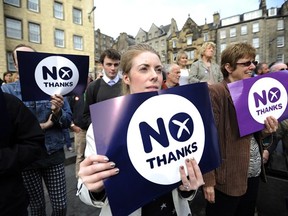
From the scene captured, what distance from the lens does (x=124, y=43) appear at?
59.0 metres

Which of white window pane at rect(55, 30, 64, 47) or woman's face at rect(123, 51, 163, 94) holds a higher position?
white window pane at rect(55, 30, 64, 47)

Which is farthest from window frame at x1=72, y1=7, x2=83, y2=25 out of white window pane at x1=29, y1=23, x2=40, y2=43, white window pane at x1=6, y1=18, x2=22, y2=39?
white window pane at x1=6, y1=18, x2=22, y2=39

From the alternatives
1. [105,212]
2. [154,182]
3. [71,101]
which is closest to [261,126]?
[154,182]

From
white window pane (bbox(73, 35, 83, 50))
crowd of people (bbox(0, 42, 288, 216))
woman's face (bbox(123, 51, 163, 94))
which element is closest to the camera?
crowd of people (bbox(0, 42, 288, 216))

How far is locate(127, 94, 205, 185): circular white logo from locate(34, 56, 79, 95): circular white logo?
4.71 ft

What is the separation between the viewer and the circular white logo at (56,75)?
6.85 feet

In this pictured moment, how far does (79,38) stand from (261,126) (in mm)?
25215

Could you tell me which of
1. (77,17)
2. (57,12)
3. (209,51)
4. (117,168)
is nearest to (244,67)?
(117,168)

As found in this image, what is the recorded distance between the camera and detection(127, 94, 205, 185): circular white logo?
38.9 inches

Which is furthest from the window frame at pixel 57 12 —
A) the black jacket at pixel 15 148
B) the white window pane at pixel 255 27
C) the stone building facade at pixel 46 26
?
the white window pane at pixel 255 27

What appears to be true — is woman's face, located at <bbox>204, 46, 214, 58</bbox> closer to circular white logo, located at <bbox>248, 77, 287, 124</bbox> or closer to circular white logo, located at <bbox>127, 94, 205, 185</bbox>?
circular white logo, located at <bbox>248, 77, 287, 124</bbox>

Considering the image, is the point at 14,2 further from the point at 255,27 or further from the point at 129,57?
the point at 255,27

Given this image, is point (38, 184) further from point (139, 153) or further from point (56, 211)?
point (139, 153)

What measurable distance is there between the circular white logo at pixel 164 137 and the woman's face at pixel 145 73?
0.96ft
